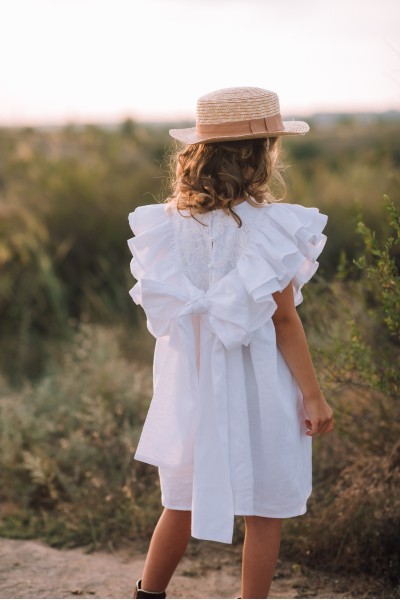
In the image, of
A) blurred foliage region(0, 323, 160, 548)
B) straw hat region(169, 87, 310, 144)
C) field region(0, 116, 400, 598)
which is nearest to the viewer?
straw hat region(169, 87, 310, 144)

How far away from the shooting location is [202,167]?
→ 249cm

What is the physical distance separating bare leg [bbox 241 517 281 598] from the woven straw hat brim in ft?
4.09

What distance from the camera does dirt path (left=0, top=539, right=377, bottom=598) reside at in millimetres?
3119

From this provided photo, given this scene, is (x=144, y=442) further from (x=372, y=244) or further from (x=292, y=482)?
(x=372, y=244)

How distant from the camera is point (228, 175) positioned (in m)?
2.44

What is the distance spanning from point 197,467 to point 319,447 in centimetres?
160

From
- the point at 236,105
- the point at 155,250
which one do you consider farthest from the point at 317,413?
the point at 236,105

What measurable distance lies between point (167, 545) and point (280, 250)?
3.56 feet

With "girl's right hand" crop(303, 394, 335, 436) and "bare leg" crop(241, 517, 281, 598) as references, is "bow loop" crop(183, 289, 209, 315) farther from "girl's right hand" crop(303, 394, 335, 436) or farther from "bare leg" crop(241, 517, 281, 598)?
"bare leg" crop(241, 517, 281, 598)

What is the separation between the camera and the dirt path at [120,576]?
10.2 feet

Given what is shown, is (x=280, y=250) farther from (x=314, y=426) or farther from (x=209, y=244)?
(x=314, y=426)

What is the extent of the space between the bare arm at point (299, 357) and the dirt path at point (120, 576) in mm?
1067

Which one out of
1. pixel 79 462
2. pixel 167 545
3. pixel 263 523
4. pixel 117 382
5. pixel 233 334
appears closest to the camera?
pixel 233 334

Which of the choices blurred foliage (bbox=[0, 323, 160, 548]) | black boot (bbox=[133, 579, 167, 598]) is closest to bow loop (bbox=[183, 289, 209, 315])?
black boot (bbox=[133, 579, 167, 598])
